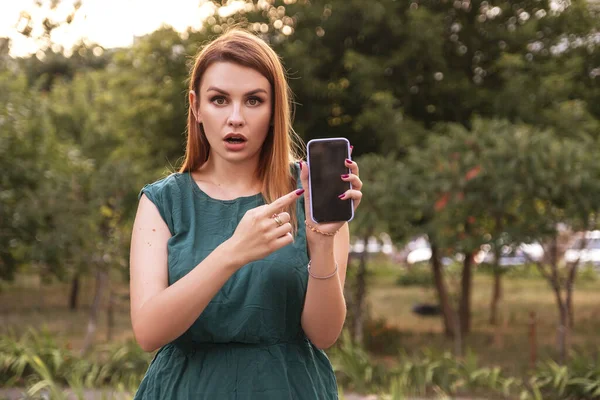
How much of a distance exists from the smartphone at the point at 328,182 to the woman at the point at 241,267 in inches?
0.8

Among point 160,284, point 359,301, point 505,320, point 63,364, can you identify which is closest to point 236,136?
point 160,284

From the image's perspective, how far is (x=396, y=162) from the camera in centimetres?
1043

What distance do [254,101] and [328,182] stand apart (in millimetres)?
277

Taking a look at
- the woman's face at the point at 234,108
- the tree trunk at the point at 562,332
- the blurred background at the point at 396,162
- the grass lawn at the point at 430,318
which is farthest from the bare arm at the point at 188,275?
the tree trunk at the point at 562,332

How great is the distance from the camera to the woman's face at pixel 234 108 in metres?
1.69

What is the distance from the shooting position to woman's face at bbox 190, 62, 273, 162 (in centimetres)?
169

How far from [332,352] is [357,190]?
644 cm

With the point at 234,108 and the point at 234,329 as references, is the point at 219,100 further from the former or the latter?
the point at 234,329

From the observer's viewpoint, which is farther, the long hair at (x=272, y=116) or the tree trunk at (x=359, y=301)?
the tree trunk at (x=359, y=301)

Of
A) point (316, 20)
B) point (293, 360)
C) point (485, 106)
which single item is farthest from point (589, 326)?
point (293, 360)

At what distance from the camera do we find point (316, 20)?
40.3 feet

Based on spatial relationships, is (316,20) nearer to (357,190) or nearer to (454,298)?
(454,298)

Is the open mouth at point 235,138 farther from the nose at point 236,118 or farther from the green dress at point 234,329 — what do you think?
the green dress at point 234,329

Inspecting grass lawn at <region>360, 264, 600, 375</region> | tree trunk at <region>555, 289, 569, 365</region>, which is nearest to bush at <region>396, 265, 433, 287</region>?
grass lawn at <region>360, 264, 600, 375</region>
